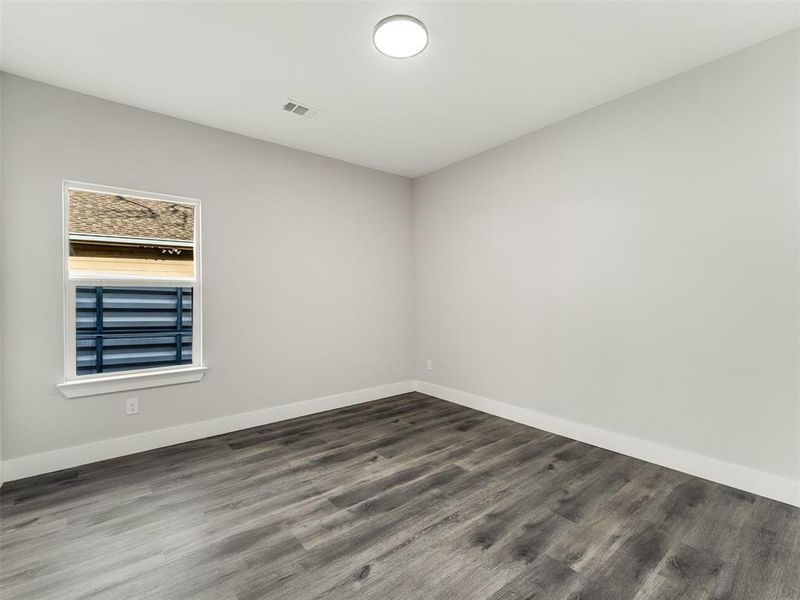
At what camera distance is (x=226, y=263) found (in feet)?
11.0

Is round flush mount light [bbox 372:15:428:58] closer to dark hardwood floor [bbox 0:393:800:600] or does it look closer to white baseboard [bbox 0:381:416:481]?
dark hardwood floor [bbox 0:393:800:600]

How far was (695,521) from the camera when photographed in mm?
2002

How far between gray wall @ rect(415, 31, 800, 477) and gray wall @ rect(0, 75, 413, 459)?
124 cm

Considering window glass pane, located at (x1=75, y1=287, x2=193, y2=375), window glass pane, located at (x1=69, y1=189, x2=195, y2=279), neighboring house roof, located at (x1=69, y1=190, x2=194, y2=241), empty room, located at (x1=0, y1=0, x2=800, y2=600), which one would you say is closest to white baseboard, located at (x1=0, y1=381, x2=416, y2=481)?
empty room, located at (x1=0, y1=0, x2=800, y2=600)

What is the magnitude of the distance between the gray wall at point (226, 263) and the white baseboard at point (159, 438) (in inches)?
2.4

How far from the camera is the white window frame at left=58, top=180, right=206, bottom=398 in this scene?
2.66 m

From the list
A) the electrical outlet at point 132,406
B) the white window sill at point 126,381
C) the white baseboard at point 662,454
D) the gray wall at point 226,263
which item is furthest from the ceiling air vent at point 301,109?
the white baseboard at point 662,454

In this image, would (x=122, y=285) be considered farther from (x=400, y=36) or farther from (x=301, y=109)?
(x=400, y=36)

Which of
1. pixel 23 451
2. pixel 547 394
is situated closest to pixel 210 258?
pixel 23 451

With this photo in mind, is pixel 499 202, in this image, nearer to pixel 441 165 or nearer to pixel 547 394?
pixel 441 165

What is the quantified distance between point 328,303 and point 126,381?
6.10 feet

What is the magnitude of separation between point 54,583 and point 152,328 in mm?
1854

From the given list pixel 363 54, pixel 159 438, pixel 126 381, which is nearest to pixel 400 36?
pixel 363 54

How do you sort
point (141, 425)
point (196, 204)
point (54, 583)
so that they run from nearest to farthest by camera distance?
point (54, 583) → point (141, 425) → point (196, 204)
